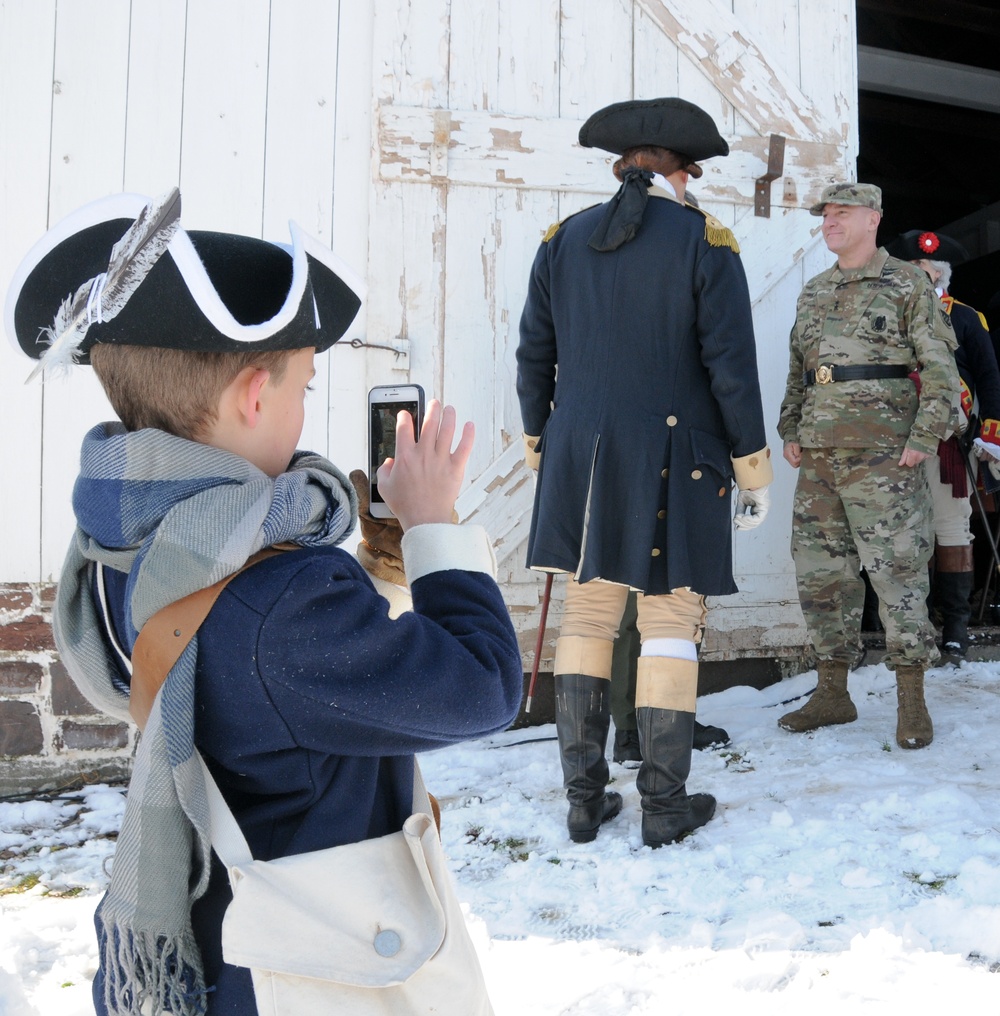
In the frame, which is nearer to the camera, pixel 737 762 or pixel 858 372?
pixel 737 762

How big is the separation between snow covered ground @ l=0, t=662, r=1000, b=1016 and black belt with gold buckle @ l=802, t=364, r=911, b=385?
1.25 meters

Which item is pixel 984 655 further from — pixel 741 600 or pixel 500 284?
pixel 500 284

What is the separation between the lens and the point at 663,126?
2.64 m

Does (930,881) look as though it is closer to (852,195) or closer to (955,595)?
(852,195)

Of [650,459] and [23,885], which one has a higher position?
[650,459]

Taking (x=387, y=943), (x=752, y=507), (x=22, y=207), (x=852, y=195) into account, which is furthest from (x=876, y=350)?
(x=387, y=943)

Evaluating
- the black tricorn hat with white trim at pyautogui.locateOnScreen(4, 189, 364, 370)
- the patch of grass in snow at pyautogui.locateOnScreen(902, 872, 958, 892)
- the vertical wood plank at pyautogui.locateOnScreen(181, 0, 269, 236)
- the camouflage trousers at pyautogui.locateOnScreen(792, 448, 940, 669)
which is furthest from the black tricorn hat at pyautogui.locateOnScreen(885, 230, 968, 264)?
the black tricorn hat with white trim at pyautogui.locateOnScreen(4, 189, 364, 370)

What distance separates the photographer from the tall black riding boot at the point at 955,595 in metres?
4.40

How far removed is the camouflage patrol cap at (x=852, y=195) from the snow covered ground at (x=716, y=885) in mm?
1872

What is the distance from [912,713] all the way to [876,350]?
4.14ft

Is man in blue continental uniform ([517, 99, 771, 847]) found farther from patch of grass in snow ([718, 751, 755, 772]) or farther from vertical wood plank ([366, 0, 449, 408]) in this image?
vertical wood plank ([366, 0, 449, 408])

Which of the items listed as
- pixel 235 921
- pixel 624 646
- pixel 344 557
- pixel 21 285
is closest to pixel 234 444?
pixel 344 557

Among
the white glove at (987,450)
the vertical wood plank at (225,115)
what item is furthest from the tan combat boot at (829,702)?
the vertical wood plank at (225,115)

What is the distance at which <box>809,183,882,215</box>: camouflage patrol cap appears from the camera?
3467mm
